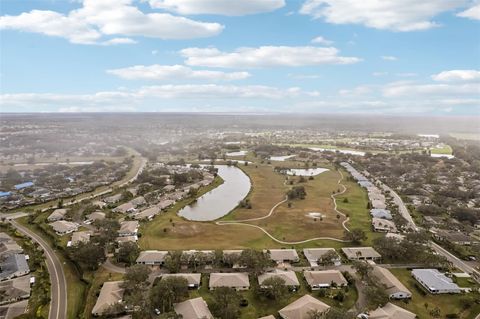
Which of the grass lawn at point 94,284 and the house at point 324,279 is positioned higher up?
the house at point 324,279

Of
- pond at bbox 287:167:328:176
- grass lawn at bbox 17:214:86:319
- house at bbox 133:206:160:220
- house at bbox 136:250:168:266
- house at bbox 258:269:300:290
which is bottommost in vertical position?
grass lawn at bbox 17:214:86:319

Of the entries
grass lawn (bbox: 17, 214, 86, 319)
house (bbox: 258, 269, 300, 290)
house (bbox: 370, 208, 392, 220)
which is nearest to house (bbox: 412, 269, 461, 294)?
house (bbox: 258, 269, 300, 290)

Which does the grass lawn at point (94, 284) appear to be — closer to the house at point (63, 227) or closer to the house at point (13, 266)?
the house at point (13, 266)

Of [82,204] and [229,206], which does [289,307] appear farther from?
[82,204]

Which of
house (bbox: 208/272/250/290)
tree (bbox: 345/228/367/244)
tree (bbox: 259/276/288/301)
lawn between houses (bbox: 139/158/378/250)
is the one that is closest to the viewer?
tree (bbox: 259/276/288/301)

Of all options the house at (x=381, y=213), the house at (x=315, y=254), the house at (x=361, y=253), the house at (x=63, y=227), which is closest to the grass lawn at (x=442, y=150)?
→ the house at (x=381, y=213)

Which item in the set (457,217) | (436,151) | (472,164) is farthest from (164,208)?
(436,151)

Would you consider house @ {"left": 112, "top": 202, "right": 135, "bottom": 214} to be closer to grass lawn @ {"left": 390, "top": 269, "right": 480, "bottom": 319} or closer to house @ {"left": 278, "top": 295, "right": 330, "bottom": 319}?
house @ {"left": 278, "top": 295, "right": 330, "bottom": 319}
